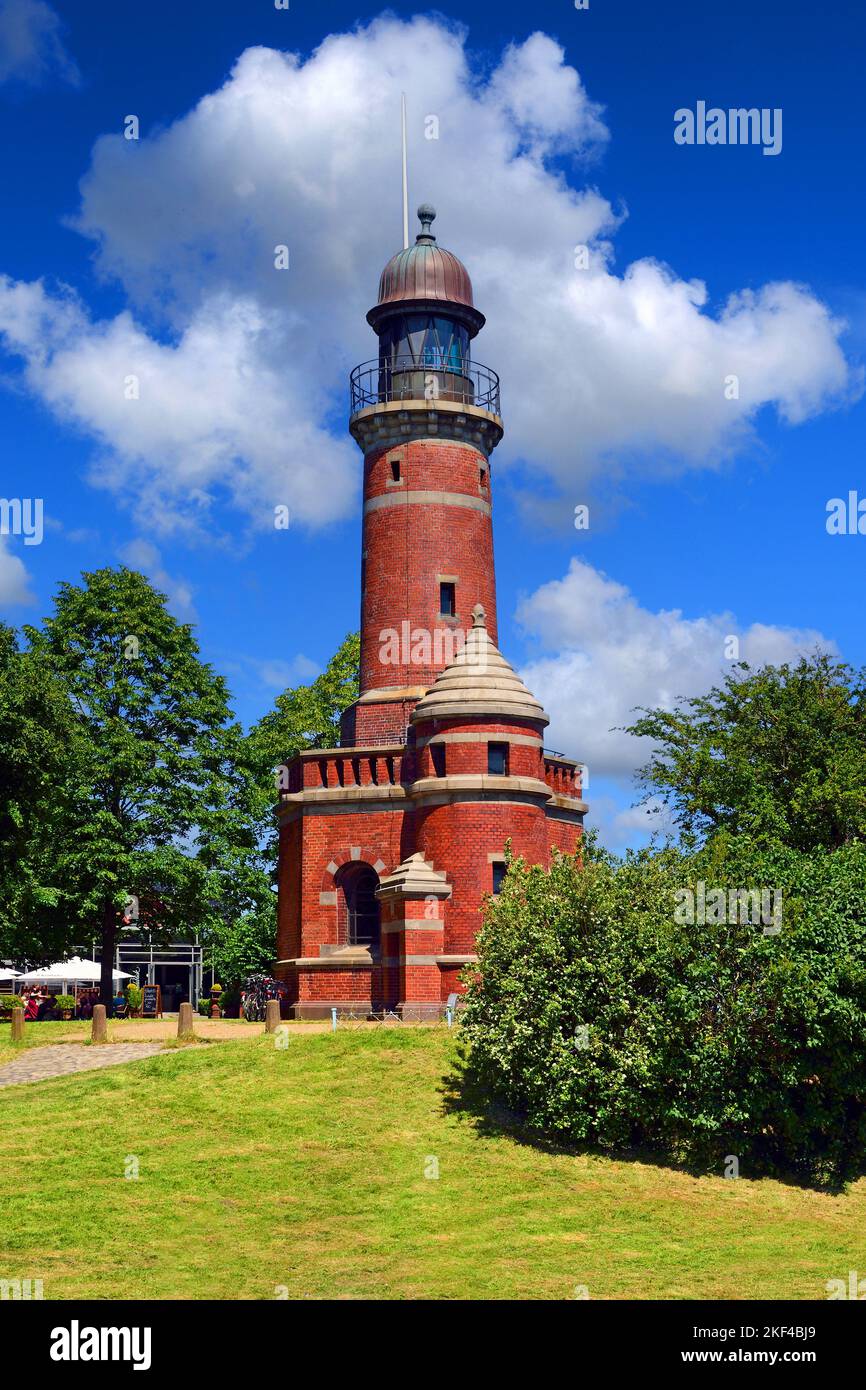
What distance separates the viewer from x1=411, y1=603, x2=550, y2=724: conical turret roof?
34.2 meters

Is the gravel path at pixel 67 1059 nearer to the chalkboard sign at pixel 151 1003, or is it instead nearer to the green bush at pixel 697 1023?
the green bush at pixel 697 1023

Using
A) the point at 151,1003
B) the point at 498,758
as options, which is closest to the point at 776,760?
the point at 498,758

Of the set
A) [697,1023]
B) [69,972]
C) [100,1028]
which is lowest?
[100,1028]

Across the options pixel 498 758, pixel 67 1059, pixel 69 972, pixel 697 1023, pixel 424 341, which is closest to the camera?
pixel 697 1023

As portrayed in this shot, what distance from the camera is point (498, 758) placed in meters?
34.3

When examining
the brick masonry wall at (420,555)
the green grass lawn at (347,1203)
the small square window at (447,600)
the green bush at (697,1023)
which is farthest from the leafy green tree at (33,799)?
the green bush at (697,1023)

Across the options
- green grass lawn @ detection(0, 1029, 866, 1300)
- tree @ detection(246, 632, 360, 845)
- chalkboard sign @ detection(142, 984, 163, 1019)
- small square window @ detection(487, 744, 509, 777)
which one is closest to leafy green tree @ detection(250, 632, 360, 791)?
tree @ detection(246, 632, 360, 845)

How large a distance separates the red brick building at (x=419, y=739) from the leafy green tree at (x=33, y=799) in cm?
629

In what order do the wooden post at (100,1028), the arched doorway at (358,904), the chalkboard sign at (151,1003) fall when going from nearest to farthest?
the wooden post at (100,1028)
the arched doorway at (358,904)
the chalkboard sign at (151,1003)

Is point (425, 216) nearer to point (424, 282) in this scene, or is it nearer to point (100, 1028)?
point (424, 282)

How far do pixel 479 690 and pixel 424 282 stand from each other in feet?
40.1

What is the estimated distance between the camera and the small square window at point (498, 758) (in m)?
34.2

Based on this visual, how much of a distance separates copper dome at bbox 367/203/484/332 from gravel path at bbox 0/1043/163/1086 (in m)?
20.8

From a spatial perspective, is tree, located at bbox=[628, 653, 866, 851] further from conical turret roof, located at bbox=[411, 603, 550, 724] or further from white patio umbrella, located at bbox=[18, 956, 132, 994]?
white patio umbrella, located at bbox=[18, 956, 132, 994]
